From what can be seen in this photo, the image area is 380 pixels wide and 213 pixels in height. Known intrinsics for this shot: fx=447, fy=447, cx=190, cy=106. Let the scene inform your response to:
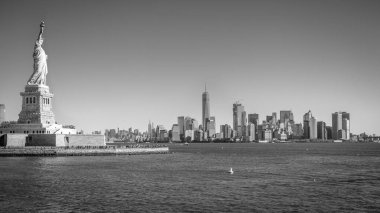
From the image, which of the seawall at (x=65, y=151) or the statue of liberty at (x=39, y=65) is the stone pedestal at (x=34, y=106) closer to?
the statue of liberty at (x=39, y=65)

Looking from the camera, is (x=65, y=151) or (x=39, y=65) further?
(x=39, y=65)

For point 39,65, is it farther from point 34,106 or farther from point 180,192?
point 180,192

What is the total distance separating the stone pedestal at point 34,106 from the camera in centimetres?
10781

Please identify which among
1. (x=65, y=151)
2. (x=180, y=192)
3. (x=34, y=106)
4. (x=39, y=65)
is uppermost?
(x=39, y=65)

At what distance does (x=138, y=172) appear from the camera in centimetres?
6544

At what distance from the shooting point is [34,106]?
10869 cm

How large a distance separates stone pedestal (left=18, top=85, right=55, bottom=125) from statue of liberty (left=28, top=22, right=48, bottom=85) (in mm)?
1708

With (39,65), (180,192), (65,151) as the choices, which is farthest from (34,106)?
(180,192)

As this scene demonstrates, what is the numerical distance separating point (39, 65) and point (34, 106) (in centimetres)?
1046

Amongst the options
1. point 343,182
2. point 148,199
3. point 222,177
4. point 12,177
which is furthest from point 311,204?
point 12,177

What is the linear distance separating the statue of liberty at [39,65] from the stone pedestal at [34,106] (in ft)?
5.60

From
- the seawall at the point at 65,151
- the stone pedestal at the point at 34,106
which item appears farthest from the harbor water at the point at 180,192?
the stone pedestal at the point at 34,106

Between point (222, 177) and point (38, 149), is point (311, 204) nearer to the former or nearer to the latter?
point (222, 177)

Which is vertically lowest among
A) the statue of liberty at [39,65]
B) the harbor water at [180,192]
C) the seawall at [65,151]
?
the harbor water at [180,192]
